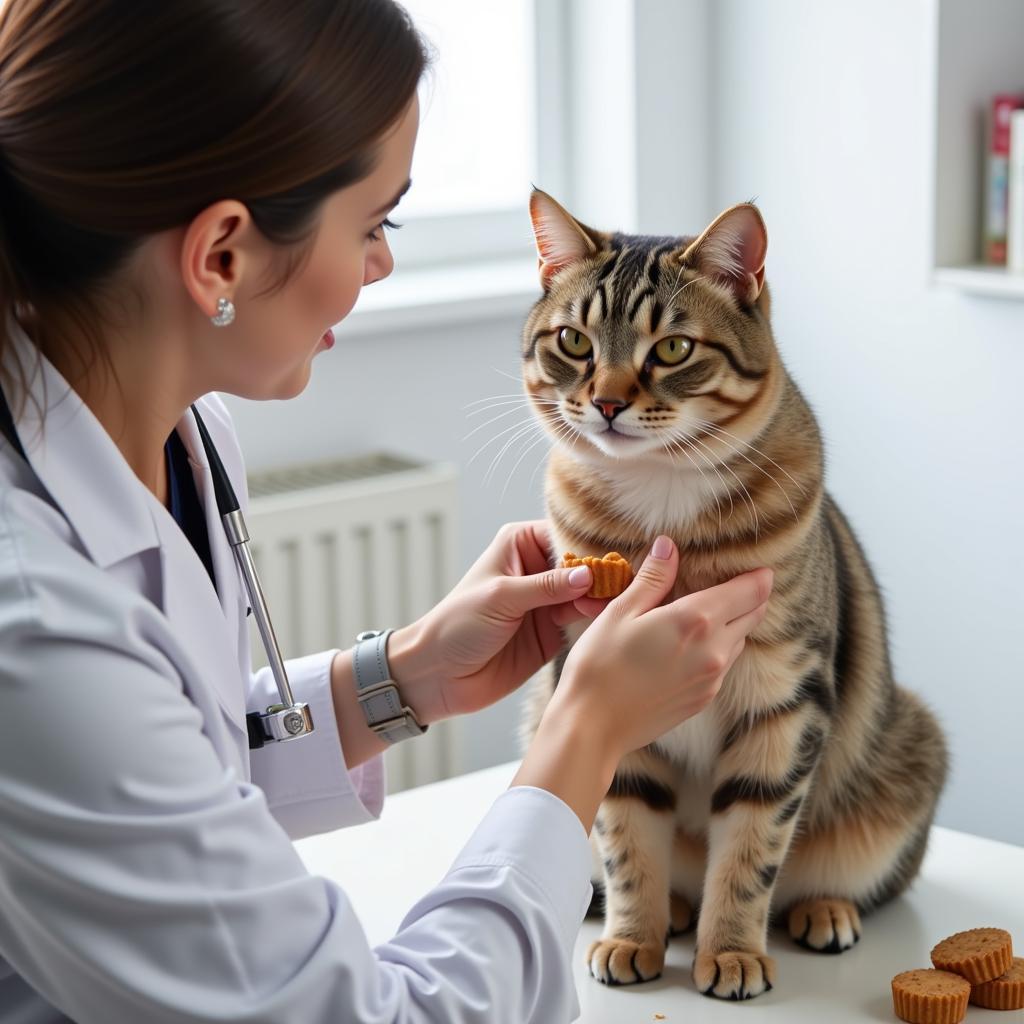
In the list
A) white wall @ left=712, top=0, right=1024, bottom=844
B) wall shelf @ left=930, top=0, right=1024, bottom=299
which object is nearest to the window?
white wall @ left=712, top=0, right=1024, bottom=844

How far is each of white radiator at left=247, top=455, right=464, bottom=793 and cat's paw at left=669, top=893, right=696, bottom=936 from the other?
3.58ft

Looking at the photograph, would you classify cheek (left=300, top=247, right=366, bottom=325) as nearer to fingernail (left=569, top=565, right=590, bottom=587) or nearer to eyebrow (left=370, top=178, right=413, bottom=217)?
Result: eyebrow (left=370, top=178, right=413, bottom=217)

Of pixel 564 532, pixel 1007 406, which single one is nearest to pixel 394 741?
pixel 564 532

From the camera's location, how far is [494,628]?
124cm

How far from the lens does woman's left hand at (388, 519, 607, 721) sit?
1200 millimetres

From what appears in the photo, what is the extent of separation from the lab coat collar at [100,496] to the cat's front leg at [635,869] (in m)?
0.40

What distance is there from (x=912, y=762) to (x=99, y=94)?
0.97m

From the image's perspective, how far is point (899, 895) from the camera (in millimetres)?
1282

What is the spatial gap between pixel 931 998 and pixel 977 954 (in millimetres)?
67

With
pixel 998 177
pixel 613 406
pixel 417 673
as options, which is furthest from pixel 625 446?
pixel 998 177

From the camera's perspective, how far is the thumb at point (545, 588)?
1.15m

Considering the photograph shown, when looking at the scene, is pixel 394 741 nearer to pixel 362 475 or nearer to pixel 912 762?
pixel 912 762

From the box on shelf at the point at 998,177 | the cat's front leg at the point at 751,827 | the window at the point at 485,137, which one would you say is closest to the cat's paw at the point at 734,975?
the cat's front leg at the point at 751,827

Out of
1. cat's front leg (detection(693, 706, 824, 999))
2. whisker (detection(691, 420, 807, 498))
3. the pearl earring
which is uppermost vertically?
the pearl earring
